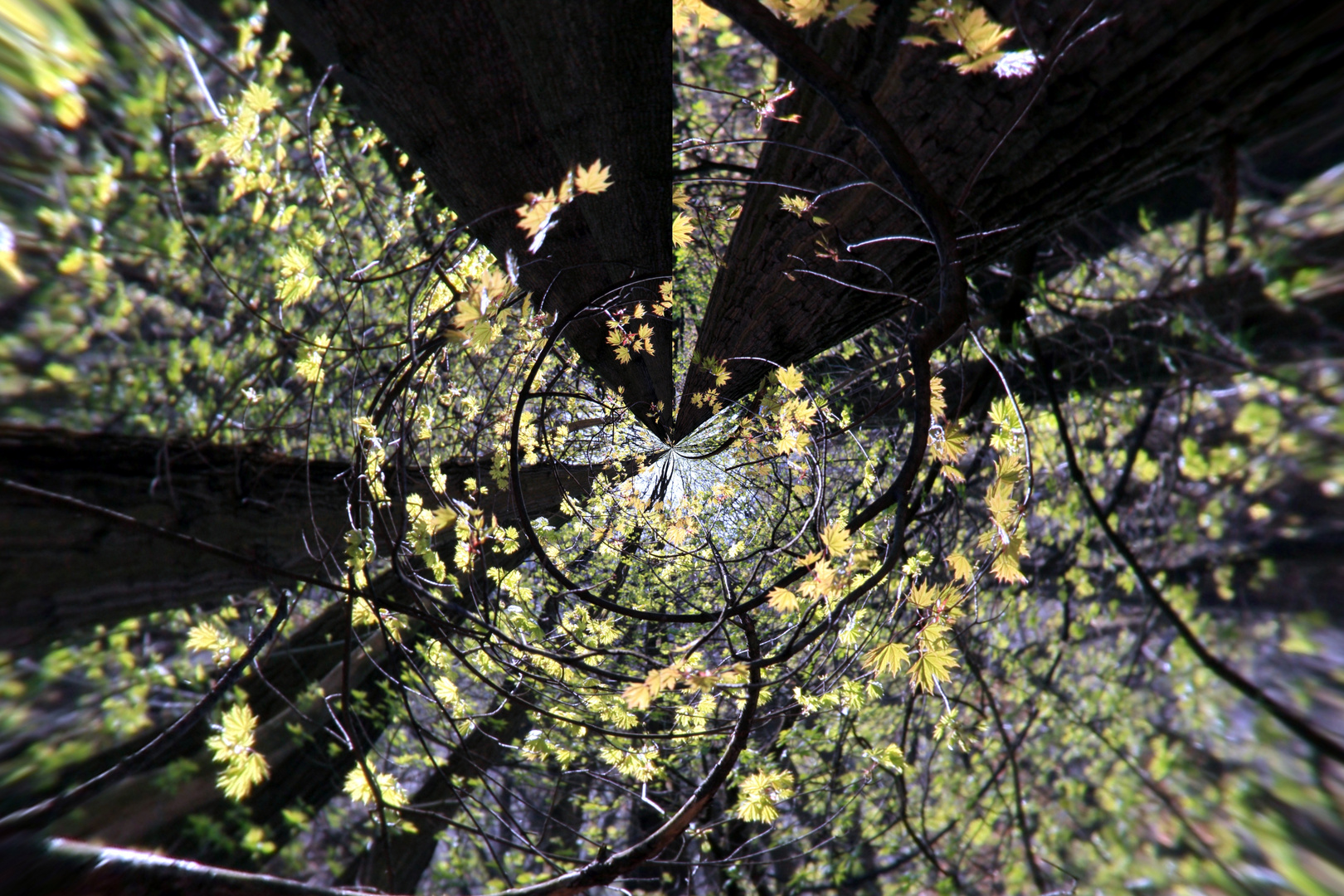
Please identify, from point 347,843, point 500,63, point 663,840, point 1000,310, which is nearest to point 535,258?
point 500,63

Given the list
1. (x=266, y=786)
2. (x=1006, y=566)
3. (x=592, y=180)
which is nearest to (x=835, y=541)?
(x=1006, y=566)

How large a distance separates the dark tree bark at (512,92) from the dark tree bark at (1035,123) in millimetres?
188

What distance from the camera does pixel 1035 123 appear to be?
65 centimetres

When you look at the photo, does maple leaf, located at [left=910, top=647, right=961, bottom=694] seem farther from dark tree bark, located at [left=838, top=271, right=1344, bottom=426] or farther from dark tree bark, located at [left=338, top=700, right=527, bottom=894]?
dark tree bark, located at [left=338, top=700, right=527, bottom=894]

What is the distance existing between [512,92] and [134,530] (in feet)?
2.92

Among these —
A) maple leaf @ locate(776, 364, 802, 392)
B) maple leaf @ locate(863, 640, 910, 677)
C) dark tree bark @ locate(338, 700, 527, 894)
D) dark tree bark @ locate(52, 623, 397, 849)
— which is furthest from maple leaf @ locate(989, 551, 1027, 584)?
dark tree bark @ locate(338, 700, 527, 894)

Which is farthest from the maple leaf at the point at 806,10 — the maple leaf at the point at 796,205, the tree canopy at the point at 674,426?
the maple leaf at the point at 796,205

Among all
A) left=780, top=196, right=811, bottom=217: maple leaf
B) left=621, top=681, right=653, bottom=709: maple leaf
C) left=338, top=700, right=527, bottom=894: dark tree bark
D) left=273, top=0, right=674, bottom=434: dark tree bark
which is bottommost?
left=338, top=700, right=527, bottom=894: dark tree bark

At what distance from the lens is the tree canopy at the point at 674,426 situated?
2.23ft

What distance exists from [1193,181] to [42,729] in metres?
3.44

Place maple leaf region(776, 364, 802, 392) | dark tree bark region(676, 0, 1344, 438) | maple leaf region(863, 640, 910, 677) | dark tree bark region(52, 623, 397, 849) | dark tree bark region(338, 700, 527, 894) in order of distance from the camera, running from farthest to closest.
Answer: dark tree bark region(338, 700, 527, 894) → dark tree bark region(52, 623, 397, 849) → maple leaf region(776, 364, 802, 392) → maple leaf region(863, 640, 910, 677) → dark tree bark region(676, 0, 1344, 438)

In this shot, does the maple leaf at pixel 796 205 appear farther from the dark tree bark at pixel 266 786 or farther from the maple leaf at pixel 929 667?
the dark tree bark at pixel 266 786

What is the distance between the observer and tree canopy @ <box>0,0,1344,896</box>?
680 mm

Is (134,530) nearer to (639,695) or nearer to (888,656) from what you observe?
(639,695)
